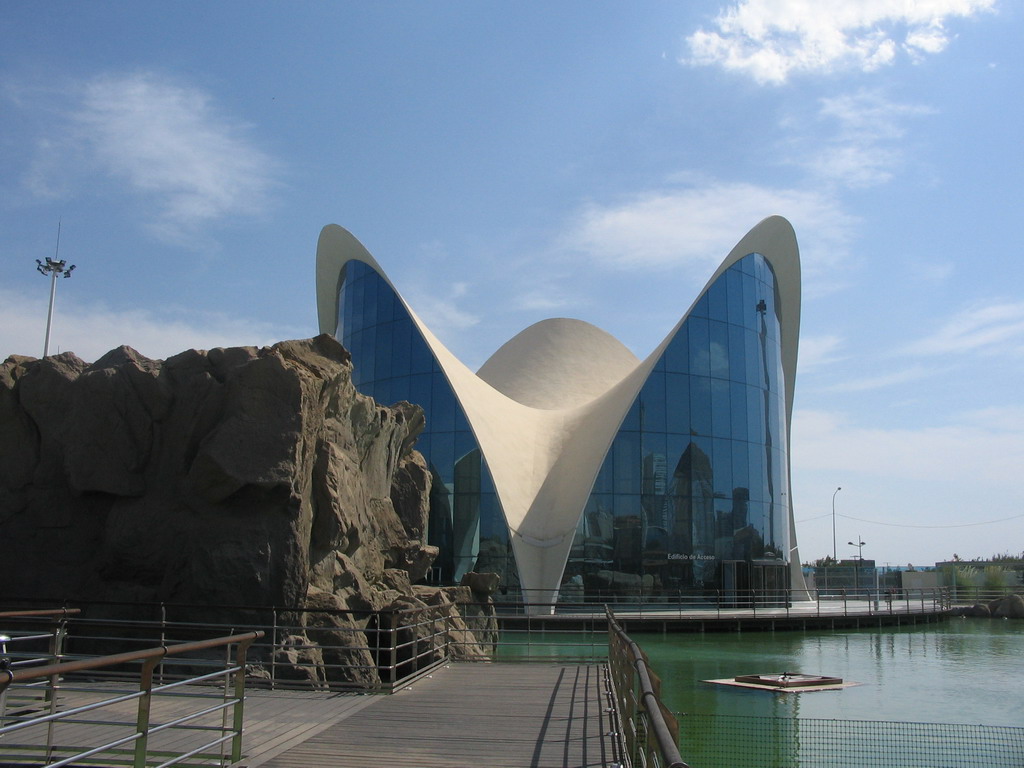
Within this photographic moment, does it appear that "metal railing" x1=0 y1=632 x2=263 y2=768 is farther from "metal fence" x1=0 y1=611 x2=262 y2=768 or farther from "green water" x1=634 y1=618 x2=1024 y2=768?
"green water" x1=634 y1=618 x2=1024 y2=768

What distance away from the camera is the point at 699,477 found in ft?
99.1

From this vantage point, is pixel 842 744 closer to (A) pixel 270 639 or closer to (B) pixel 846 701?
(B) pixel 846 701

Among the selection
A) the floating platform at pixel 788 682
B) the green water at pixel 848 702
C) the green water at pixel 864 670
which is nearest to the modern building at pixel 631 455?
the green water at pixel 864 670

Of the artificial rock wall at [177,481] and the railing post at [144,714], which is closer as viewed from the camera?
the railing post at [144,714]

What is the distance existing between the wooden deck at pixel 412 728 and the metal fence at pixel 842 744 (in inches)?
70.3

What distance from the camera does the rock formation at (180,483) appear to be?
37.4ft

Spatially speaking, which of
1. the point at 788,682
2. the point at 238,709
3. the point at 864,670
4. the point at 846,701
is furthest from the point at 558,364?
the point at 238,709

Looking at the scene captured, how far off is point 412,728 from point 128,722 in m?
2.53

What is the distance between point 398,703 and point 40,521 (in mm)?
6254

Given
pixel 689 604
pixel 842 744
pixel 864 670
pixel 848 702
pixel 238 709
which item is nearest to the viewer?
pixel 238 709

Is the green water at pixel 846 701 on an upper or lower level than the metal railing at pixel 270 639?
lower

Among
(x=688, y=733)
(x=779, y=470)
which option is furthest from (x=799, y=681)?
(x=779, y=470)

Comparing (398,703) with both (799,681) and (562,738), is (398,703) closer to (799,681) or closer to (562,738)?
(562,738)

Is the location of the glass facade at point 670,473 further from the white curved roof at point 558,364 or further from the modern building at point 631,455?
the white curved roof at point 558,364
